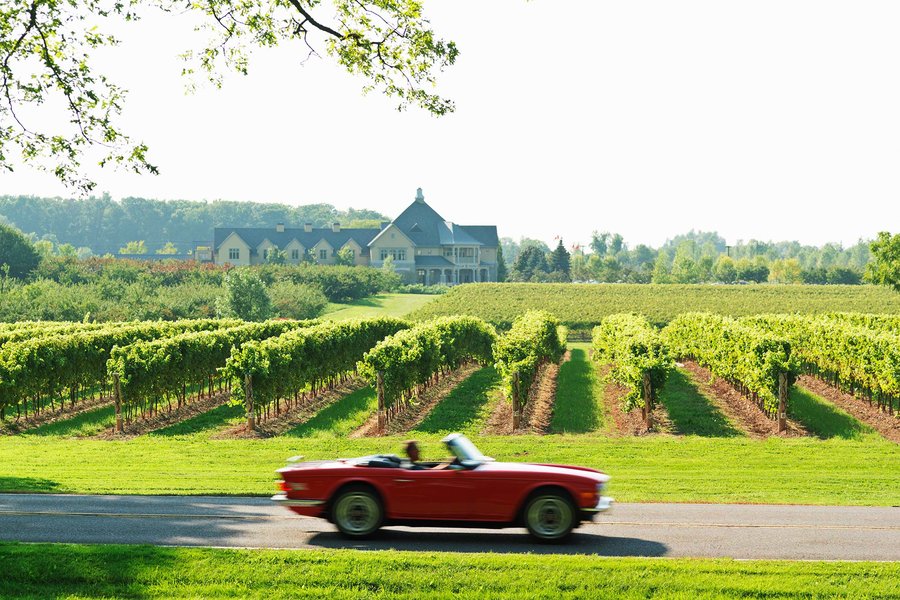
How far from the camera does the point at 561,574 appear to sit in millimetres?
9758

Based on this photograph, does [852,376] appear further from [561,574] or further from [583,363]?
[561,574]

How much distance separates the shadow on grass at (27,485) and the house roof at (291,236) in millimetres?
A: 104205

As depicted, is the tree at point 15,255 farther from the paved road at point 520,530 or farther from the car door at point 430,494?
the car door at point 430,494

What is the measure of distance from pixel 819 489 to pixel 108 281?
6485 centimetres

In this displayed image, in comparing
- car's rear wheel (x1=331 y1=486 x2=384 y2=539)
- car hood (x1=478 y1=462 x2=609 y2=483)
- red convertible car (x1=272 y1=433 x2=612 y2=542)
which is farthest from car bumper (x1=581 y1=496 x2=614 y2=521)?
car's rear wheel (x1=331 y1=486 x2=384 y2=539)

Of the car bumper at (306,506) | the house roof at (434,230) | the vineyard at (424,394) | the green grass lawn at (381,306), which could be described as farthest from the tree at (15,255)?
the car bumper at (306,506)

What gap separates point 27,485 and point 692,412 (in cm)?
1919

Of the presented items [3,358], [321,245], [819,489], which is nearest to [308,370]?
[3,358]

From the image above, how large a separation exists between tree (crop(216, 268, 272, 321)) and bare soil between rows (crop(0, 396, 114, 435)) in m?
25.9

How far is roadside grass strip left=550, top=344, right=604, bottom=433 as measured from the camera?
26391mm

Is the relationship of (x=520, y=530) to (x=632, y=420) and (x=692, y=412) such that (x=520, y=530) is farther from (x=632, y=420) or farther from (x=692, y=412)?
(x=692, y=412)

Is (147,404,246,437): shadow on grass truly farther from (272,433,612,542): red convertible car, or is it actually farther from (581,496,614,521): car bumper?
(581,496,614,521): car bumper

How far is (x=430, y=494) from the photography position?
11406mm

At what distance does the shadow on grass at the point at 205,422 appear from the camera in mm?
25970
